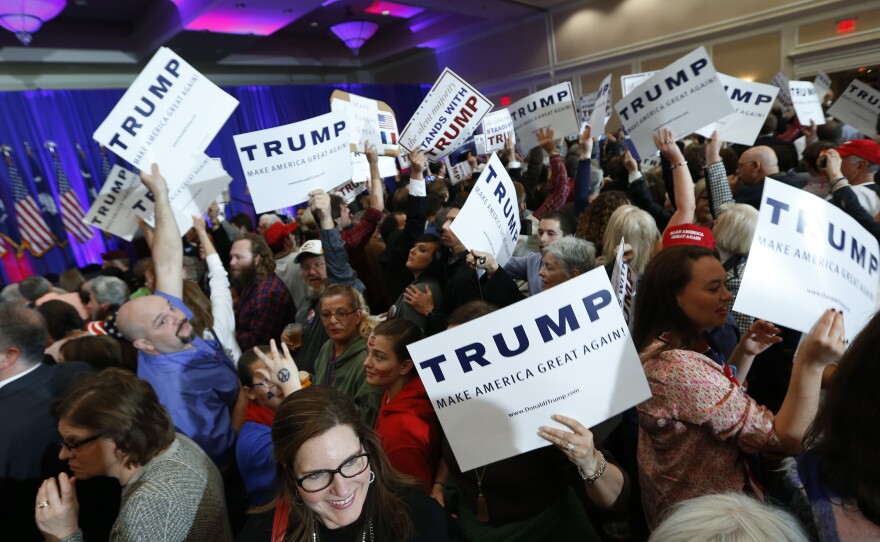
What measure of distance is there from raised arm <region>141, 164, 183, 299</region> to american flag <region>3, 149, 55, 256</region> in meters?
9.85

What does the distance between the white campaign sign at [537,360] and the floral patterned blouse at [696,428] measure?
148mm

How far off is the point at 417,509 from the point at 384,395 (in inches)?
32.7

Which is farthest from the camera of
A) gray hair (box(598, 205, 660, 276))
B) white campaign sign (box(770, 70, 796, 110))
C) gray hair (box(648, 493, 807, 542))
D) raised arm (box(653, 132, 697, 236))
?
white campaign sign (box(770, 70, 796, 110))

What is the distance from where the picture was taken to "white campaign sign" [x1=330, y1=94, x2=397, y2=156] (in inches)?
178

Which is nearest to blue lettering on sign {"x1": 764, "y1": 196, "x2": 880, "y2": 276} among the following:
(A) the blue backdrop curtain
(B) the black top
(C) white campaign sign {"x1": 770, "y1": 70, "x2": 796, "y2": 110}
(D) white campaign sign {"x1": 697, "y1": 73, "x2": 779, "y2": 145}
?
(B) the black top

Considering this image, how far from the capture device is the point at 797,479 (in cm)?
122

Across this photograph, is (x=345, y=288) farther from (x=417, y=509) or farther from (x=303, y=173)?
(x=417, y=509)

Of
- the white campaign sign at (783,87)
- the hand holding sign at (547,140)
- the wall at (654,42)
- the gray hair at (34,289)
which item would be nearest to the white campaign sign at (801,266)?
the hand holding sign at (547,140)

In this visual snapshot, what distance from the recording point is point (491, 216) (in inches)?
108

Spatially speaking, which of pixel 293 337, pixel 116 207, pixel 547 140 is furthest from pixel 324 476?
pixel 547 140

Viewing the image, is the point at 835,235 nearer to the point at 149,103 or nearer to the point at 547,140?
the point at 149,103

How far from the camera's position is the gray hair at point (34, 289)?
5020 millimetres

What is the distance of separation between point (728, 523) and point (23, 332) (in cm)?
264

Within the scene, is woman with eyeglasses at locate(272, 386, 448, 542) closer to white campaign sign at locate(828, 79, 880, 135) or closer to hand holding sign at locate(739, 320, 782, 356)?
hand holding sign at locate(739, 320, 782, 356)
